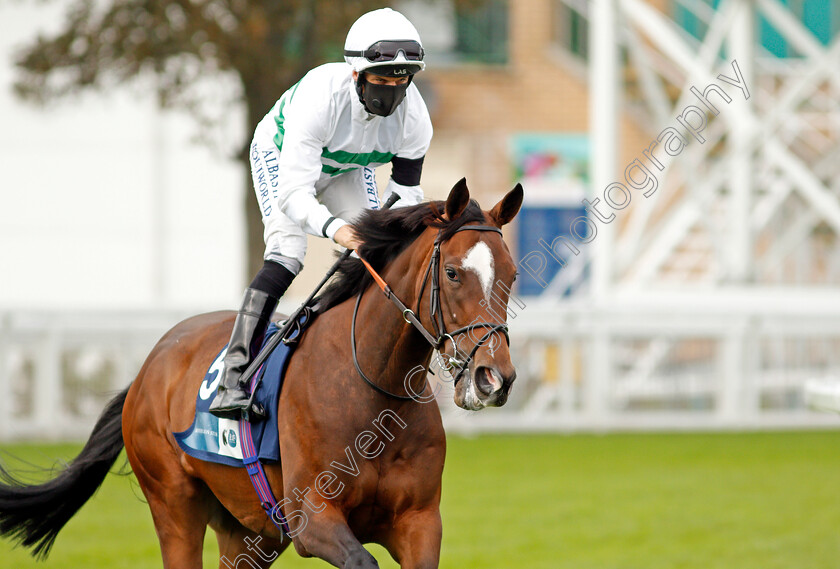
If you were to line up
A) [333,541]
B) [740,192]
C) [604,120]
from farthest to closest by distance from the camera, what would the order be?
[604,120] → [740,192] → [333,541]

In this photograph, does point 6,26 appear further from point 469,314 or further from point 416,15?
point 469,314

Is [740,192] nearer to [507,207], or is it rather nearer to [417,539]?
[507,207]

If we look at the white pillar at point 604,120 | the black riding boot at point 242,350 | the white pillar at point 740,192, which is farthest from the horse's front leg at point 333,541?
the white pillar at point 740,192

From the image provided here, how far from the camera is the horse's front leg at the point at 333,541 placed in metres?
3.07

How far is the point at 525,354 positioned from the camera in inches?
396

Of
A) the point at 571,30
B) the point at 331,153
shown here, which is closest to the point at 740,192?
the point at 571,30

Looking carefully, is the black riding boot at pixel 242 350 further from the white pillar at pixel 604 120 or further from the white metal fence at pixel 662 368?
the white pillar at pixel 604 120

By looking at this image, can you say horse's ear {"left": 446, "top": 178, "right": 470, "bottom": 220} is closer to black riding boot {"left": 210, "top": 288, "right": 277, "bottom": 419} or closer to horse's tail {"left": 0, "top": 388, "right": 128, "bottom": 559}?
black riding boot {"left": 210, "top": 288, "right": 277, "bottom": 419}

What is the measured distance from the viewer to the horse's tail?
4.34m

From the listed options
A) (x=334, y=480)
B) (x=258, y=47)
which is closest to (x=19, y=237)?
(x=258, y=47)

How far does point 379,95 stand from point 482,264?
77cm

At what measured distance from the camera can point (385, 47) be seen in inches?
132

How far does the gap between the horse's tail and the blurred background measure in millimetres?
4049

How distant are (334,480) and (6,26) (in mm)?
12708
